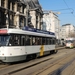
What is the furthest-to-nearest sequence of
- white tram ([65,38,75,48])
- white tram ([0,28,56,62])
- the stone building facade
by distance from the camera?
1. white tram ([65,38,75,48])
2. the stone building facade
3. white tram ([0,28,56,62])

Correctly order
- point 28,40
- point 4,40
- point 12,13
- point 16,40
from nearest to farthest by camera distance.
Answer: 1. point 4,40
2. point 16,40
3. point 28,40
4. point 12,13

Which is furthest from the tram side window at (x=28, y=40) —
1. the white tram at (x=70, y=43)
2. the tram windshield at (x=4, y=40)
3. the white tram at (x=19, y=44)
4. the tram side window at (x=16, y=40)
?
the white tram at (x=70, y=43)

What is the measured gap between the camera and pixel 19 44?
728 inches

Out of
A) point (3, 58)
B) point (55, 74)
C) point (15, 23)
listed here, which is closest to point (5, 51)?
point (3, 58)

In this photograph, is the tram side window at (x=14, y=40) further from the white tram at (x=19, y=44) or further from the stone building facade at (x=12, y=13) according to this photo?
the stone building facade at (x=12, y=13)

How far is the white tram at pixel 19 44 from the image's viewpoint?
56.8 ft

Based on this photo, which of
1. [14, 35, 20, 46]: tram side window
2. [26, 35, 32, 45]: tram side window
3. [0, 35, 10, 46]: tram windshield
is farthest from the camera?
[26, 35, 32, 45]: tram side window

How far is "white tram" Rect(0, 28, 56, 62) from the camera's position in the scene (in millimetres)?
17308

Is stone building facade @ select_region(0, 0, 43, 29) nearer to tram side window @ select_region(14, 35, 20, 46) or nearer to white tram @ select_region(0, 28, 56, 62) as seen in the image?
white tram @ select_region(0, 28, 56, 62)

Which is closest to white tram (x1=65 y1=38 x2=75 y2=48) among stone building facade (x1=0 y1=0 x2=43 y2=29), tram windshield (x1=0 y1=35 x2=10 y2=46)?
stone building facade (x1=0 y1=0 x2=43 y2=29)

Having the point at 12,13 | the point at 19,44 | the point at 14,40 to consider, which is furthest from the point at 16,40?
the point at 12,13

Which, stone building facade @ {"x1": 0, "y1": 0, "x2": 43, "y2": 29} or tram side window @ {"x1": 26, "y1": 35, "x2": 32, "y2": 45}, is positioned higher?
stone building facade @ {"x1": 0, "y1": 0, "x2": 43, "y2": 29}

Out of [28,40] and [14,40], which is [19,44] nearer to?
[14,40]

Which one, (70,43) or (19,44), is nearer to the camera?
(19,44)
